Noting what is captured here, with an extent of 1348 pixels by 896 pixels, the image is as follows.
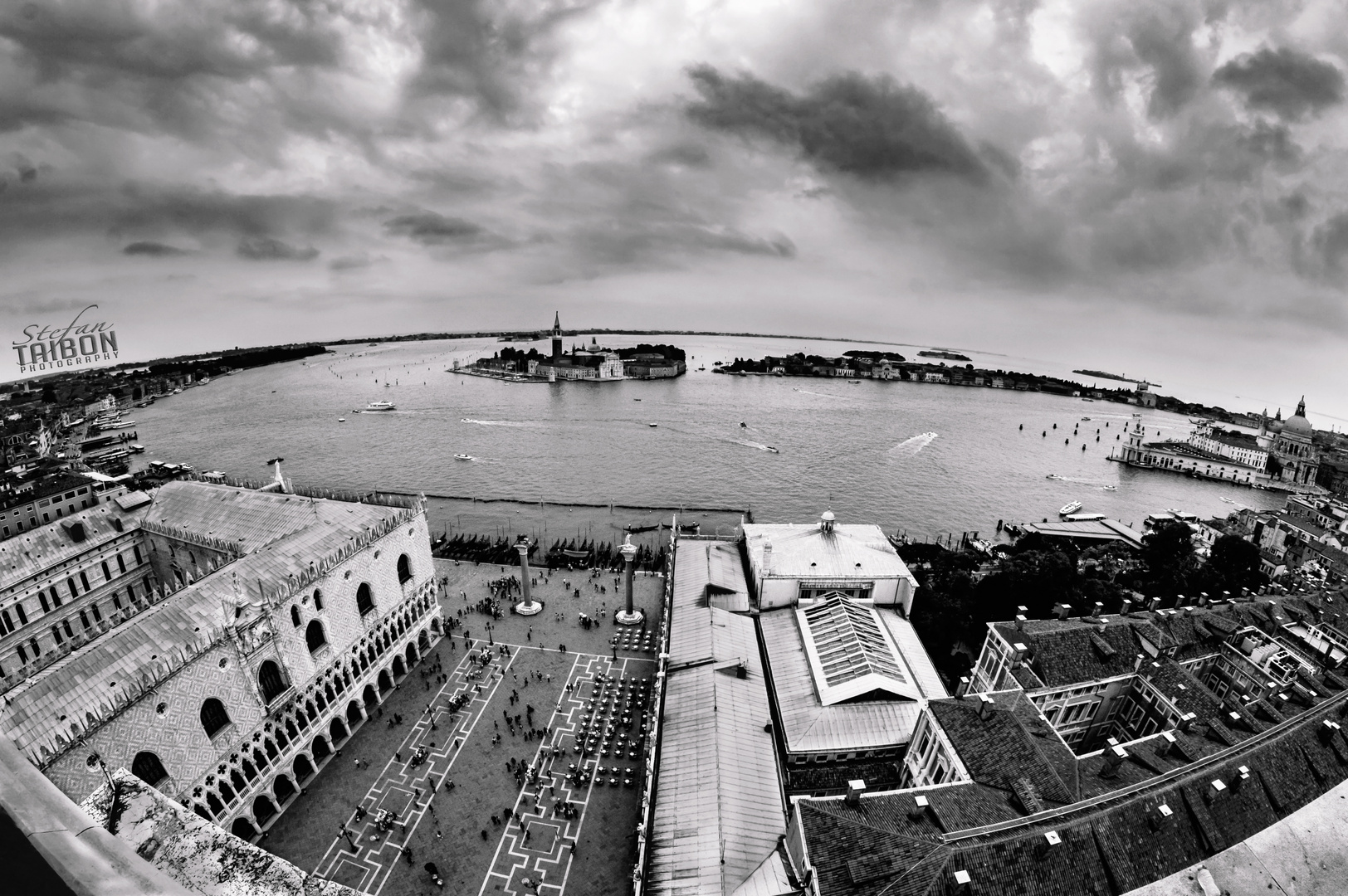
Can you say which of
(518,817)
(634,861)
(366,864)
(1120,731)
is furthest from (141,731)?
(1120,731)

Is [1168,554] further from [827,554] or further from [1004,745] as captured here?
[1004,745]

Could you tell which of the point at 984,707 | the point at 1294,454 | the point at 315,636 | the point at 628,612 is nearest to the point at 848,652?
the point at 984,707

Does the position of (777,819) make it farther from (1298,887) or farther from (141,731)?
(141,731)

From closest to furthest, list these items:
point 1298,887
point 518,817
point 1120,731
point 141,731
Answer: point 1298,887 < point 141,731 < point 518,817 < point 1120,731

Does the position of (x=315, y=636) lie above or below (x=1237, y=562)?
above

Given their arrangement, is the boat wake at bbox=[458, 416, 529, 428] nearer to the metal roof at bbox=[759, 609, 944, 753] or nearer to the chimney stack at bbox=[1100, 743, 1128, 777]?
the metal roof at bbox=[759, 609, 944, 753]

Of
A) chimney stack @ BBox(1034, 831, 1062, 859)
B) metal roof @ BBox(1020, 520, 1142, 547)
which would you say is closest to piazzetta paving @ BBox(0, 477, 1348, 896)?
chimney stack @ BBox(1034, 831, 1062, 859)
